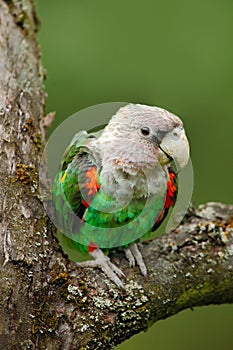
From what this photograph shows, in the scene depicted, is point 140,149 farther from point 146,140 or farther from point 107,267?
point 107,267

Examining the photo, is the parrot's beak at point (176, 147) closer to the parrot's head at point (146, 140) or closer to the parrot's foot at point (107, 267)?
the parrot's head at point (146, 140)

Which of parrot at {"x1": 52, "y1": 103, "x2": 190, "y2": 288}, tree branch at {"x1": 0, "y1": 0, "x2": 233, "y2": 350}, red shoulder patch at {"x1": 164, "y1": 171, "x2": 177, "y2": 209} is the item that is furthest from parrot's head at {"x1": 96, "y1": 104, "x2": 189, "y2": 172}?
tree branch at {"x1": 0, "y1": 0, "x2": 233, "y2": 350}

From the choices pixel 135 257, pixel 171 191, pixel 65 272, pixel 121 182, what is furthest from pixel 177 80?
pixel 65 272

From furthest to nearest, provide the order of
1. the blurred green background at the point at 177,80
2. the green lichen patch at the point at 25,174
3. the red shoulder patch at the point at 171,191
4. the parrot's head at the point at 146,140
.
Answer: the blurred green background at the point at 177,80, the red shoulder patch at the point at 171,191, the parrot's head at the point at 146,140, the green lichen patch at the point at 25,174

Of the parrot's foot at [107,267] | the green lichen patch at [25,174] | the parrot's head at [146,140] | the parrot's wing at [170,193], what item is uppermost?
the parrot's head at [146,140]

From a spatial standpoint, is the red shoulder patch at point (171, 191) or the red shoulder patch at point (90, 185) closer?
the red shoulder patch at point (90, 185)

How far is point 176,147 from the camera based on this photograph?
6.55ft

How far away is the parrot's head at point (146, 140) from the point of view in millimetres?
2014

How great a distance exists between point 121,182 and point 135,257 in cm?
29

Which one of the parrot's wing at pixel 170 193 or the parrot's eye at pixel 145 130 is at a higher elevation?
the parrot's eye at pixel 145 130

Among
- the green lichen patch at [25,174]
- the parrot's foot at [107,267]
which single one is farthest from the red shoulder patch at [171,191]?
the green lichen patch at [25,174]

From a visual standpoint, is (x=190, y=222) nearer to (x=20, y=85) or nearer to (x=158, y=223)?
(x=158, y=223)

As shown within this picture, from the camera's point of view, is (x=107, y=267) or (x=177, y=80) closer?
(x=107, y=267)

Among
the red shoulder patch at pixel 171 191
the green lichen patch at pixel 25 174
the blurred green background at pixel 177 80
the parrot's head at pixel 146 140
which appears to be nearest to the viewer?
the green lichen patch at pixel 25 174
